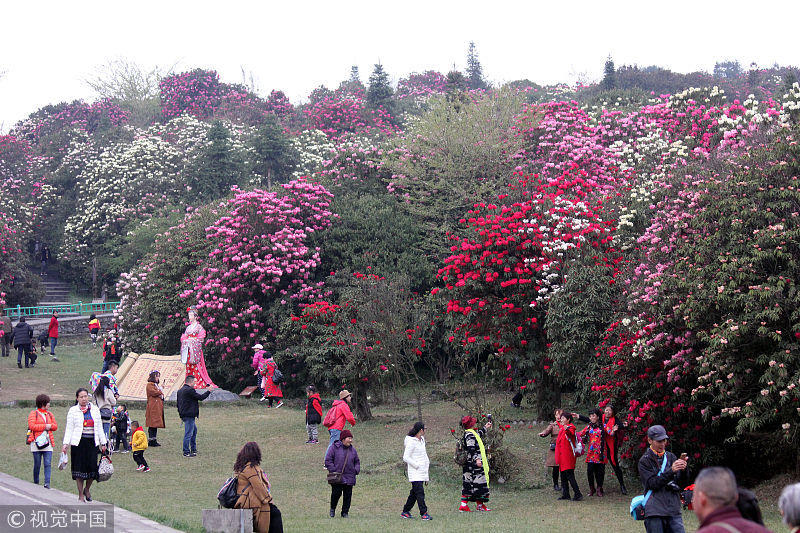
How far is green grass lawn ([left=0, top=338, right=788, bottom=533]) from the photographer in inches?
428

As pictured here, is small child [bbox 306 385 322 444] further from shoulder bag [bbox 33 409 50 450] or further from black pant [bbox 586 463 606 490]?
shoulder bag [bbox 33 409 50 450]

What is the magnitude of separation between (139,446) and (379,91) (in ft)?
142

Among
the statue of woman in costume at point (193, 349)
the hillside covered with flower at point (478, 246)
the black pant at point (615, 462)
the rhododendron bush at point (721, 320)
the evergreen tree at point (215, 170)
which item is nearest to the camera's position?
the rhododendron bush at point (721, 320)

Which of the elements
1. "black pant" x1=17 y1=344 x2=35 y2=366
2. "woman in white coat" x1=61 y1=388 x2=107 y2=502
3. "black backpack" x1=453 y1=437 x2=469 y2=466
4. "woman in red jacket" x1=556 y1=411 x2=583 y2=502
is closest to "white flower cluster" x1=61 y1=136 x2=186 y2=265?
"black pant" x1=17 y1=344 x2=35 y2=366

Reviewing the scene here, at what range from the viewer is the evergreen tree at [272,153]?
4247 cm

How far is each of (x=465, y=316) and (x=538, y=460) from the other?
14.8 feet

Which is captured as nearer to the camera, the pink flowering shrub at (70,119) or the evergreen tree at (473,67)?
the pink flowering shrub at (70,119)

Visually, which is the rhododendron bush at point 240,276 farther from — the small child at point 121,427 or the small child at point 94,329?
the small child at point 121,427

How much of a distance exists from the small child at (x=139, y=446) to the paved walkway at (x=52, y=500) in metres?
1.96

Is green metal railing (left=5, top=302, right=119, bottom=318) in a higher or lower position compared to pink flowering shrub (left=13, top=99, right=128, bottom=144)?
lower

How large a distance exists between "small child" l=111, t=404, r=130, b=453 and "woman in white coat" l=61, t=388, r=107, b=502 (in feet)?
14.5

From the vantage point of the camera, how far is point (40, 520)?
9.15 meters

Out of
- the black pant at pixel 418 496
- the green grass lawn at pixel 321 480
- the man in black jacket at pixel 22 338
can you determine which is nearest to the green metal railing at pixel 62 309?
the man in black jacket at pixel 22 338

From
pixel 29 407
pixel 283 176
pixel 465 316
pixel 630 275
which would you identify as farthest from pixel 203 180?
pixel 630 275
